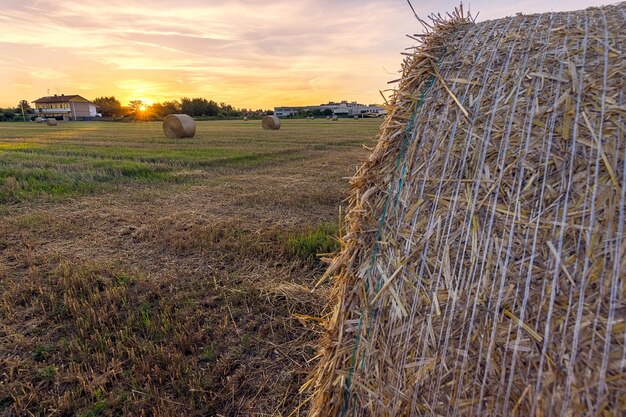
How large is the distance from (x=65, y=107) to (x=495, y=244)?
101 m

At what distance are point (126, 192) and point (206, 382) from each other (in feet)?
19.9

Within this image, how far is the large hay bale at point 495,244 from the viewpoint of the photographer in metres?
1.38

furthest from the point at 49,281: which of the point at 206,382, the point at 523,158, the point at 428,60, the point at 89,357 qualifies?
the point at 523,158

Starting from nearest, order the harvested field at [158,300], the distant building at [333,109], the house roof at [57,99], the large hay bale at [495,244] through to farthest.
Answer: the large hay bale at [495,244]
the harvested field at [158,300]
the distant building at [333,109]
the house roof at [57,99]

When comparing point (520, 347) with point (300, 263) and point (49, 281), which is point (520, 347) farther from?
point (49, 281)

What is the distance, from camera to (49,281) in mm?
3758

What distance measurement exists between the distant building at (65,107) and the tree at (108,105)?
223 centimetres

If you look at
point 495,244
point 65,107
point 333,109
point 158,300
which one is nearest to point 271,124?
point 158,300

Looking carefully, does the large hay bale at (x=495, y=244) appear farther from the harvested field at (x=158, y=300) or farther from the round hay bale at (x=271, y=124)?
the round hay bale at (x=271, y=124)

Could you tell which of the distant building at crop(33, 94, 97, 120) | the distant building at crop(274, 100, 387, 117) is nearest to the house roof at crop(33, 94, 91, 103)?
the distant building at crop(33, 94, 97, 120)

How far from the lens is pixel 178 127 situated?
2055cm

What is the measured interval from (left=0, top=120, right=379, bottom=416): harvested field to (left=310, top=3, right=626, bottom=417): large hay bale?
0.77 m

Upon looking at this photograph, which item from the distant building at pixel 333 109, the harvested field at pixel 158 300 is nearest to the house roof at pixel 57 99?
the distant building at pixel 333 109


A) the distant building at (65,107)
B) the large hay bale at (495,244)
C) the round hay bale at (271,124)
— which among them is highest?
the distant building at (65,107)
